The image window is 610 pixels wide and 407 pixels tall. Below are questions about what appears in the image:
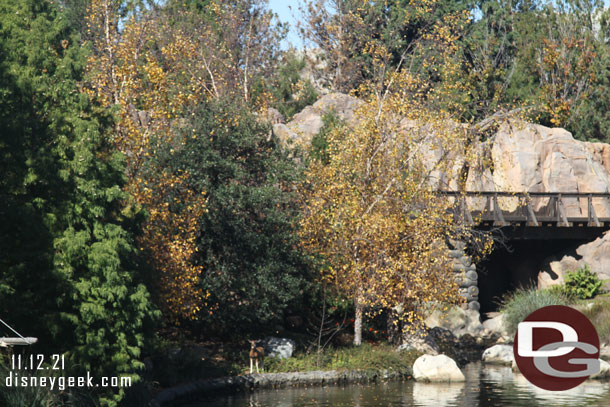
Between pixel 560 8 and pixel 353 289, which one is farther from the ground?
pixel 560 8

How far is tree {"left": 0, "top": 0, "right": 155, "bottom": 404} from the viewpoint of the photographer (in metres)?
18.6

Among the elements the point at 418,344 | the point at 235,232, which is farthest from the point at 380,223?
the point at 418,344

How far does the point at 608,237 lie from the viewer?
43.9 meters

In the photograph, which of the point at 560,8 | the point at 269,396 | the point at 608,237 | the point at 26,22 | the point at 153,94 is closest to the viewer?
the point at 26,22

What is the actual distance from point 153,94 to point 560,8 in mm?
41928

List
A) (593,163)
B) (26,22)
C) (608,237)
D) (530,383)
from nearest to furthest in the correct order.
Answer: (26,22) < (530,383) < (608,237) < (593,163)

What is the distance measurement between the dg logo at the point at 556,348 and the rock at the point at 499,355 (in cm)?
38

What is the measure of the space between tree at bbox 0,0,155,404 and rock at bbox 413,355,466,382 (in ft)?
37.2

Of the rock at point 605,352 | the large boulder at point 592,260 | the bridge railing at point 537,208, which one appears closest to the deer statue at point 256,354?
the bridge railing at point 537,208

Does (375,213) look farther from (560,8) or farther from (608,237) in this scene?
(560,8)

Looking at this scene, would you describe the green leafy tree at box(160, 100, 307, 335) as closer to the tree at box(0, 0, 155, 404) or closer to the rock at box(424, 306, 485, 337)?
the tree at box(0, 0, 155, 404)

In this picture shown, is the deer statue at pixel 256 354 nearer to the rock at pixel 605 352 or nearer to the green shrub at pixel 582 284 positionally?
the rock at pixel 605 352

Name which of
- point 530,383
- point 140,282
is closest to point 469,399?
point 530,383

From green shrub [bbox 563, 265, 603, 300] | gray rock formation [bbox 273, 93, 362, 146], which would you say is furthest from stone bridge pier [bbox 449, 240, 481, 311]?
gray rock formation [bbox 273, 93, 362, 146]
